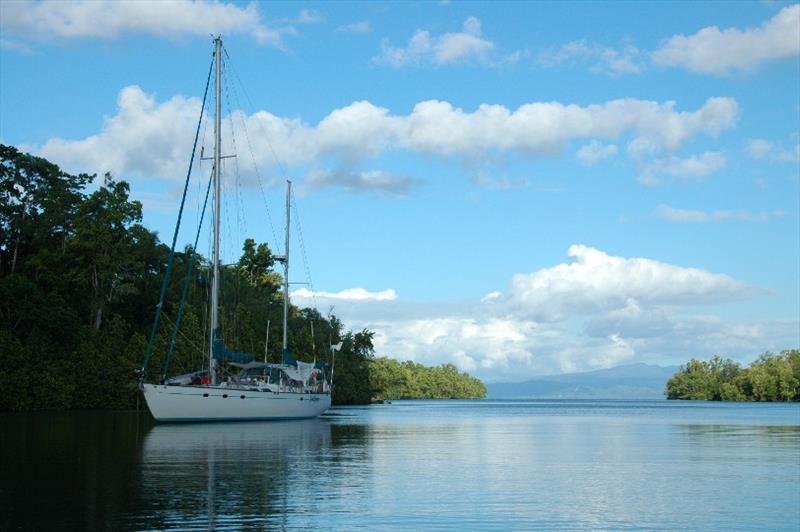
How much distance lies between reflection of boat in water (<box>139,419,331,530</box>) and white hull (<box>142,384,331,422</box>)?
7.63 meters

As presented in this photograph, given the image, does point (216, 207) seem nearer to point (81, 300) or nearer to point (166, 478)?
point (81, 300)

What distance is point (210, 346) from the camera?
58562 millimetres

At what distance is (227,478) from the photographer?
85.7ft

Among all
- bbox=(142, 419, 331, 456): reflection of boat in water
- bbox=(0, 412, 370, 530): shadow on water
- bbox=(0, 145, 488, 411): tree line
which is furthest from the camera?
bbox=(0, 145, 488, 411): tree line

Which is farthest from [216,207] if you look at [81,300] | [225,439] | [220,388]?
[81,300]

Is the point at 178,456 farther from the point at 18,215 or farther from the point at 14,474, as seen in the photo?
the point at 18,215

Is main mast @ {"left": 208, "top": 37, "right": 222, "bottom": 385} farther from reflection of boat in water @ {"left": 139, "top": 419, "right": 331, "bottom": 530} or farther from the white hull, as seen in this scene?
reflection of boat in water @ {"left": 139, "top": 419, "right": 331, "bottom": 530}

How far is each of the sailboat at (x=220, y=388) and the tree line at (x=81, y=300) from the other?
8.11 meters

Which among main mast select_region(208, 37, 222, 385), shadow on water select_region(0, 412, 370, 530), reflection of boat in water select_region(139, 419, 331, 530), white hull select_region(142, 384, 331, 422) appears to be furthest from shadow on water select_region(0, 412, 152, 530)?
main mast select_region(208, 37, 222, 385)

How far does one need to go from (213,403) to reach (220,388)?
0.93 metres

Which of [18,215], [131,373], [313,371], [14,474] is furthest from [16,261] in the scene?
[14,474]

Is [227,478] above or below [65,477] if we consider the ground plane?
below

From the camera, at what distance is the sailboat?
181ft

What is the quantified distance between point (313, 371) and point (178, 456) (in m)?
37.6
